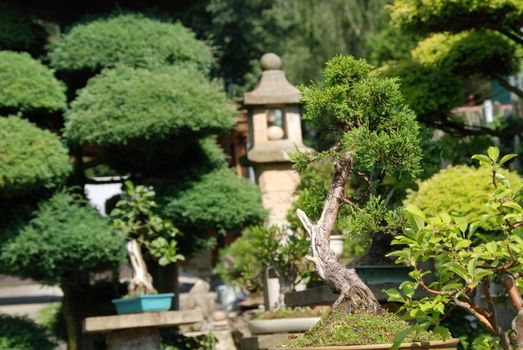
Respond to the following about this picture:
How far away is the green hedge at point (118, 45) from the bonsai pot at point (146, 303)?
2.03 metres

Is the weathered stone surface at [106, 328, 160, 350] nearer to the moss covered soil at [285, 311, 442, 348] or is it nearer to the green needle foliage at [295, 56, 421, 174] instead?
the green needle foliage at [295, 56, 421, 174]

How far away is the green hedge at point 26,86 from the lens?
7.71 metres

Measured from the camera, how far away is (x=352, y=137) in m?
3.64

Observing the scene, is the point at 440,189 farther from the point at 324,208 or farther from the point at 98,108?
the point at 324,208

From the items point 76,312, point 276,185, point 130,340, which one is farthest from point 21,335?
point 276,185

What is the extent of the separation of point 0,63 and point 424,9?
3399mm

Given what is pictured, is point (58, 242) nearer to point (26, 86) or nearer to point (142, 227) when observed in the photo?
point (142, 227)

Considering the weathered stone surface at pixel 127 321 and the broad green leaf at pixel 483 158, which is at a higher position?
the broad green leaf at pixel 483 158

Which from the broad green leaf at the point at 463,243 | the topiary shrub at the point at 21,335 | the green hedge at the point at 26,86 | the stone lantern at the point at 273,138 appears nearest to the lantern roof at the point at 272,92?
the stone lantern at the point at 273,138

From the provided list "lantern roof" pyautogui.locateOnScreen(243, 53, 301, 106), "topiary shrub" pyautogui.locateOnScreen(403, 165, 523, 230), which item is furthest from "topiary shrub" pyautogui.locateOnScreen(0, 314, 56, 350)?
"topiary shrub" pyautogui.locateOnScreen(403, 165, 523, 230)

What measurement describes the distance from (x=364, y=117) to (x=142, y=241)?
454 centimetres

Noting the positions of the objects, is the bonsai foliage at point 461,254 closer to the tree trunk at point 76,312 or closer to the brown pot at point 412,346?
the brown pot at point 412,346

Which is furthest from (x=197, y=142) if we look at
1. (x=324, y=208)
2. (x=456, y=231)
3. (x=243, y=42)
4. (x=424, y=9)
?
(x=243, y=42)

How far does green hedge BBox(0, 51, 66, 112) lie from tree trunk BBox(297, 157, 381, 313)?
4628mm
